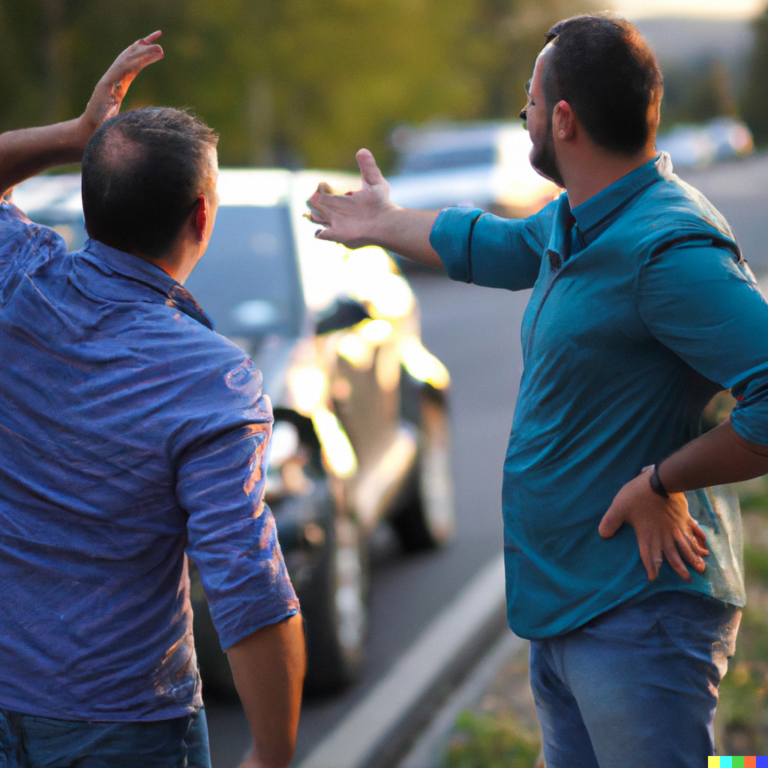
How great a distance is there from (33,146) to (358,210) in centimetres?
74

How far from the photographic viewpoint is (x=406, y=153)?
21.0 meters

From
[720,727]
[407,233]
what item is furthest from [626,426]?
[720,727]

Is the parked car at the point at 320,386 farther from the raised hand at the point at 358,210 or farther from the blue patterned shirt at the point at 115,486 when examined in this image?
the blue patterned shirt at the point at 115,486

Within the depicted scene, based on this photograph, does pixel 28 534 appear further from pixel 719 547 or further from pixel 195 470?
pixel 719 547

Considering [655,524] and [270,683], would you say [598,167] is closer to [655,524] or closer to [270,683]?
[655,524]

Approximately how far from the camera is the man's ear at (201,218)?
2031mm

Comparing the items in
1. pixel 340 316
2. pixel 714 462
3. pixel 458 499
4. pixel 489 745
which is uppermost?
pixel 714 462

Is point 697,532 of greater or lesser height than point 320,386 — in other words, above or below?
above

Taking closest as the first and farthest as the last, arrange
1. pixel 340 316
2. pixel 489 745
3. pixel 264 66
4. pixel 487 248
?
pixel 487 248 < pixel 489 745 < pixel 340 316 < pixel 264 66

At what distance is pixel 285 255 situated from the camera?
5367 millimetres

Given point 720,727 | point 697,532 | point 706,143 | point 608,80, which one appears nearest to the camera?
point 608,80

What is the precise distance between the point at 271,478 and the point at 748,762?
2144 millimetres

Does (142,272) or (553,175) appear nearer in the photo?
(142,272)

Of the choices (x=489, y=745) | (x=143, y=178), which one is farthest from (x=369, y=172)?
(x=489, y=745)
